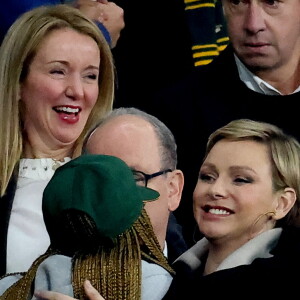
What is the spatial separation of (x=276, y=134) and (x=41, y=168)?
807 millimetres

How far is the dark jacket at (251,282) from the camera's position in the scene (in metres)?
2.13

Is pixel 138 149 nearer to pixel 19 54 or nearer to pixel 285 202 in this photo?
pixel 285 202

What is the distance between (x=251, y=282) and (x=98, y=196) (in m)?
0.37

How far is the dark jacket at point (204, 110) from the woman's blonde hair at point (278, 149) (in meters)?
0.45

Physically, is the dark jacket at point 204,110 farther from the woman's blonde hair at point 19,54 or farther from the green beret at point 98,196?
the green beret at point 98,196

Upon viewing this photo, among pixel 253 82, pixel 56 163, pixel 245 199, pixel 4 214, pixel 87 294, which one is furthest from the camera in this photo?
pixel 253 82

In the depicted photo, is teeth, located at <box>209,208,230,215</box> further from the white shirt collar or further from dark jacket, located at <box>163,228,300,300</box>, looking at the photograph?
the white shirt collar

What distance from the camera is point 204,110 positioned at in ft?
10.5

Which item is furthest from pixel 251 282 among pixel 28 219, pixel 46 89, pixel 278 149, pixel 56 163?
pixel 46 89

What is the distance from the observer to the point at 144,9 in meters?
3.87

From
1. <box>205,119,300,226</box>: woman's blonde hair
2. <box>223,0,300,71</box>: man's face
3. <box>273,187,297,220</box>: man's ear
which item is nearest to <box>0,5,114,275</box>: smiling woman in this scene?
<box>223,0,300,71</box>: man's face

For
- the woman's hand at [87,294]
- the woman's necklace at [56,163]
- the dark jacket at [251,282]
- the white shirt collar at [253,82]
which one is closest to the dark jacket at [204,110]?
the white shirt collar at [253,82]

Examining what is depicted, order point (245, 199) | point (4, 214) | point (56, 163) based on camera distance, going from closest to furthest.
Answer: point (245, 199)
point (4, 214)
point (56, 163)

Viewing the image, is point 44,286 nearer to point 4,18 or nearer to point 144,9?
point 4,18
